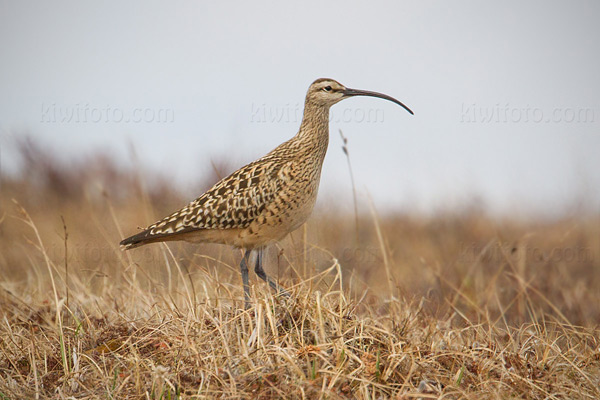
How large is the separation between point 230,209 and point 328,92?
64.1 inches

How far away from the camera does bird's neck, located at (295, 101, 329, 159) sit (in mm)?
5966

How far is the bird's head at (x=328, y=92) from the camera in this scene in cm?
611

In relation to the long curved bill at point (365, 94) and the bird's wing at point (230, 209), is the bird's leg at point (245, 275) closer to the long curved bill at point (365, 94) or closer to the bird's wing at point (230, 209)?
the bird's wing at point (230, 209)

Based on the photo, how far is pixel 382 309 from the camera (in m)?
6.79

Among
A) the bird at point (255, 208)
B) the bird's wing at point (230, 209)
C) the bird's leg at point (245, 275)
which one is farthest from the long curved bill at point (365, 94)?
the bird's leg at point (245, 275)

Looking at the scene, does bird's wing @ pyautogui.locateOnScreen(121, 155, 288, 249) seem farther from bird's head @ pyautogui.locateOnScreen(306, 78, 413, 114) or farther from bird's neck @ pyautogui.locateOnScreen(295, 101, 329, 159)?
bird's head @ pyautogui.locateOnScreen(306, 78, 413, 114)

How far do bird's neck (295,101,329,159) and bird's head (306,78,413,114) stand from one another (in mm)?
55

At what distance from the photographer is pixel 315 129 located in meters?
6.04

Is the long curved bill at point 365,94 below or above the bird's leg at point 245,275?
above

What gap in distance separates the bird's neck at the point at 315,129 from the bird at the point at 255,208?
2 cm

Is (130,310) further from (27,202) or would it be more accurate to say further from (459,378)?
(27,202)

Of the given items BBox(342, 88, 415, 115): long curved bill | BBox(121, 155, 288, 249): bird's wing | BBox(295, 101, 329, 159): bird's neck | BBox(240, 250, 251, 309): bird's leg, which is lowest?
BBox(240, 250, 251, 309): bird's leg

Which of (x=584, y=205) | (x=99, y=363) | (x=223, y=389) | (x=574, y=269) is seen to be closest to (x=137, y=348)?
(x=99, y=363)

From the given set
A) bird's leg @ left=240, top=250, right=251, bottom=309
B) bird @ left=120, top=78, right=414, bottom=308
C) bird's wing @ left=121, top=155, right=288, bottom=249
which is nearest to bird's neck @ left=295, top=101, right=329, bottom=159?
bird @ left=120, top=78, right=414, bottom=308
